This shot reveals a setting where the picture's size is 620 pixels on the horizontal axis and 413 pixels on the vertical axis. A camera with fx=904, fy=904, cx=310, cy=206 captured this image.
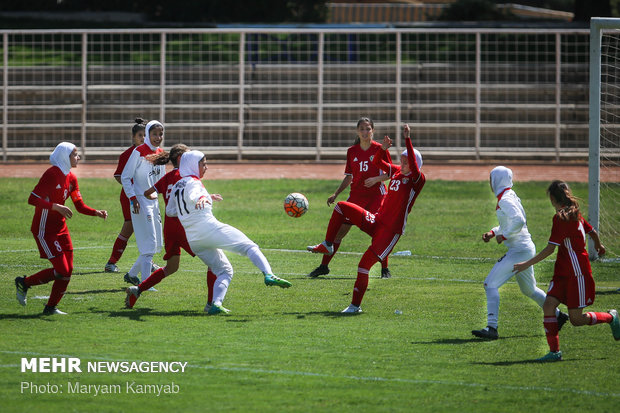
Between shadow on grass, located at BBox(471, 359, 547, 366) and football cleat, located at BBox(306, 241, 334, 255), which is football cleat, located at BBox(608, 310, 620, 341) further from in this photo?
football cleat, located at BBox(306, 241, 334, 255)

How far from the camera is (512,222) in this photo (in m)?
9.26

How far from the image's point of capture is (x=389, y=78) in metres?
30.7

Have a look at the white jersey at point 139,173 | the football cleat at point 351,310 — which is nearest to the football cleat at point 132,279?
the white jersey at point 139,173

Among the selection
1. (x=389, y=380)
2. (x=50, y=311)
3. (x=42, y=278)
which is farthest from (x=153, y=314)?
(x=389, y=380)

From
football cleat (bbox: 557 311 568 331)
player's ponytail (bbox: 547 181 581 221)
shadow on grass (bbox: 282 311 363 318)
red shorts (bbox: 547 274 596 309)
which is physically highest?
player's ponytail (bbox: 547 181 581 221)

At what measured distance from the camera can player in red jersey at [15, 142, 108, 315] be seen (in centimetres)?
1002

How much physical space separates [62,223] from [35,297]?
1.46 meters

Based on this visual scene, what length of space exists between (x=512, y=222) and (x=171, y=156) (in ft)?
13.3

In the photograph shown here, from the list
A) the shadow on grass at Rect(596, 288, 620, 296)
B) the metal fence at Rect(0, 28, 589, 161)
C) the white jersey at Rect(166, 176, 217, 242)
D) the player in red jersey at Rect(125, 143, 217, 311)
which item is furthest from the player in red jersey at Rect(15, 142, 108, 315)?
the metal fence at Rect(0, 28, 589, 161)

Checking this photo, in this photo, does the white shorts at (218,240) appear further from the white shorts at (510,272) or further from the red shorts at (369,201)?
the red shorts at (369,201)

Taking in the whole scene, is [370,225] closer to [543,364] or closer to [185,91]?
[543,364]

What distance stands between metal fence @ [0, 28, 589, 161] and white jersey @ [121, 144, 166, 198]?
651 inches

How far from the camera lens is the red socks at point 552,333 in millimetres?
8492

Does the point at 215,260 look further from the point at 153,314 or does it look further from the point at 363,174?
the point at 363,174
